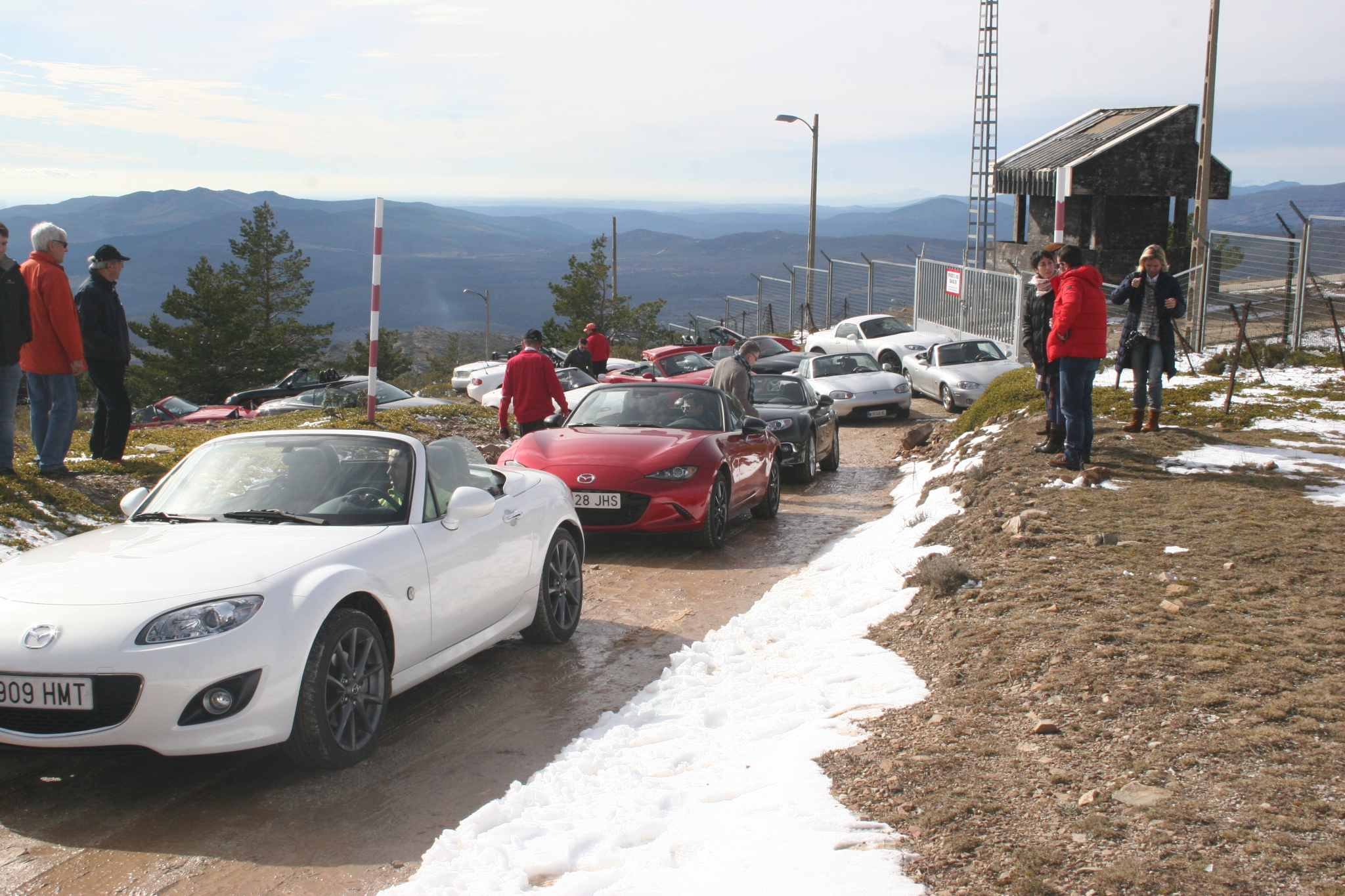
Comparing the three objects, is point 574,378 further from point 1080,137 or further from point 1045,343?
point 1080,137

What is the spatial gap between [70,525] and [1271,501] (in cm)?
Result: 847

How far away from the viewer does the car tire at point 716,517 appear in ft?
29.3

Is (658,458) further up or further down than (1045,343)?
further down

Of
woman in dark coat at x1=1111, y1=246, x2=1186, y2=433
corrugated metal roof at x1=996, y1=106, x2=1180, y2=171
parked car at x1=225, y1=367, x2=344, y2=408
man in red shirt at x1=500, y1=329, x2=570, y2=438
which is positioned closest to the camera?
woman in dark coat at x1=1111, y1=246, x2=1186, y2=433

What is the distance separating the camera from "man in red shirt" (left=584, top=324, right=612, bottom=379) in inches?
1031

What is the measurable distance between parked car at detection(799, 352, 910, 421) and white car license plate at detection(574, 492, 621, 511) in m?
11.5

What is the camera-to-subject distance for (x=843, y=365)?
2130 centimetres

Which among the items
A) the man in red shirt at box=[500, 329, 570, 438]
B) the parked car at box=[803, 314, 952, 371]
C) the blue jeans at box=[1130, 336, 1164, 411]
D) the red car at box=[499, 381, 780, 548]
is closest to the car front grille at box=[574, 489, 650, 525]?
the red car at box=[499, 381, 780, 548]

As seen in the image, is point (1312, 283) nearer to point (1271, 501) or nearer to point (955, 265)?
point (1271, 501)

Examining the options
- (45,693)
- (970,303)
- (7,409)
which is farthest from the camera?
(970,303)

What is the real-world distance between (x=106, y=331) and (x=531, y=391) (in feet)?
14.2

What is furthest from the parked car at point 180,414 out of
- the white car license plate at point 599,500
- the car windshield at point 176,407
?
the white car license plate at point 599,500

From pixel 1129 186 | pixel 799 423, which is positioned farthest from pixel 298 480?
pixel 1129 186

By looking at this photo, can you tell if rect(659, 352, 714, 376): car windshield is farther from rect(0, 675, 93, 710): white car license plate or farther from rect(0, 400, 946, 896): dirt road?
rect(0, 675, 93, 710): white car license plate
